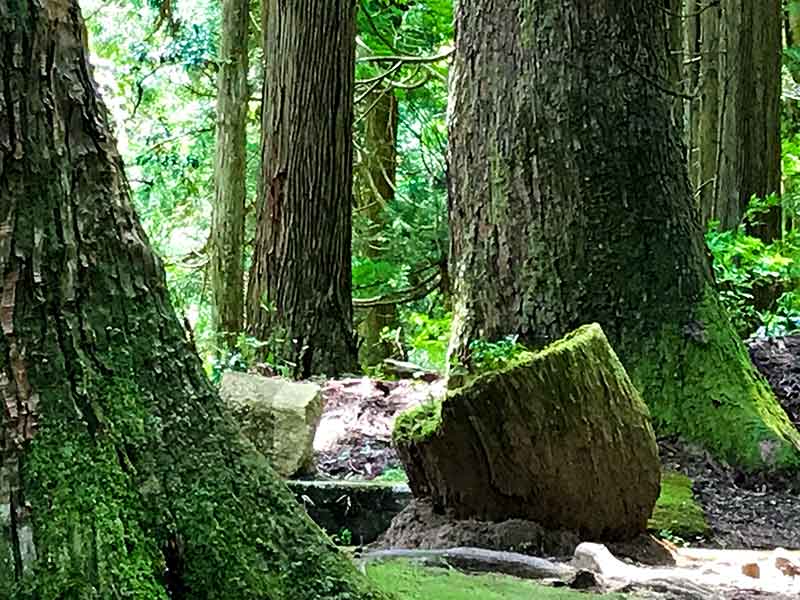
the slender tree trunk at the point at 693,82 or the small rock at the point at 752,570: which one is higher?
the slender tree trunk at the point at 693,82

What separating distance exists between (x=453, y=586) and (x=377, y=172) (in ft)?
39.5

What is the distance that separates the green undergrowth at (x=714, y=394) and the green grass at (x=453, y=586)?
2262 millimetres

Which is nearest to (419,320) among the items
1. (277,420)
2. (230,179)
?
(230,179)

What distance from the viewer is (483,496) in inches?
146

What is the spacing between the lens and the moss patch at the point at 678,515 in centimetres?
425

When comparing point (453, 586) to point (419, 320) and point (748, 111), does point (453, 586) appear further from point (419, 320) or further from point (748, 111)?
point (419, 320)

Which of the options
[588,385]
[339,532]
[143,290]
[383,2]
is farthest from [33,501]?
[383,2]

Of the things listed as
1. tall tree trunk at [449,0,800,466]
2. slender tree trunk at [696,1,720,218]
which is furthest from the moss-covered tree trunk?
slender tree trunk at [696,1,720,218]

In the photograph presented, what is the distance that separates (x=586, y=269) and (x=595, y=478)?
1.86 m

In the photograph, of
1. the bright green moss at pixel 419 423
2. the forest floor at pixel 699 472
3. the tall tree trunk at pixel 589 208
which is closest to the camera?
the bright green moss at pixel 419 423

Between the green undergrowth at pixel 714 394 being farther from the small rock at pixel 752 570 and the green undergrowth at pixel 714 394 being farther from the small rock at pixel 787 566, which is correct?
the small rock at pixel 752 570

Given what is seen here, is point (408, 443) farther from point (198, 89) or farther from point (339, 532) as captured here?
point (198, 89)

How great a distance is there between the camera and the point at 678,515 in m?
4.34

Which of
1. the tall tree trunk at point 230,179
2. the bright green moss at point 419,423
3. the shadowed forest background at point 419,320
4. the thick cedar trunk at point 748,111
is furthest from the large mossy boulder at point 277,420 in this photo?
the tall tree trunk at point 230,179
